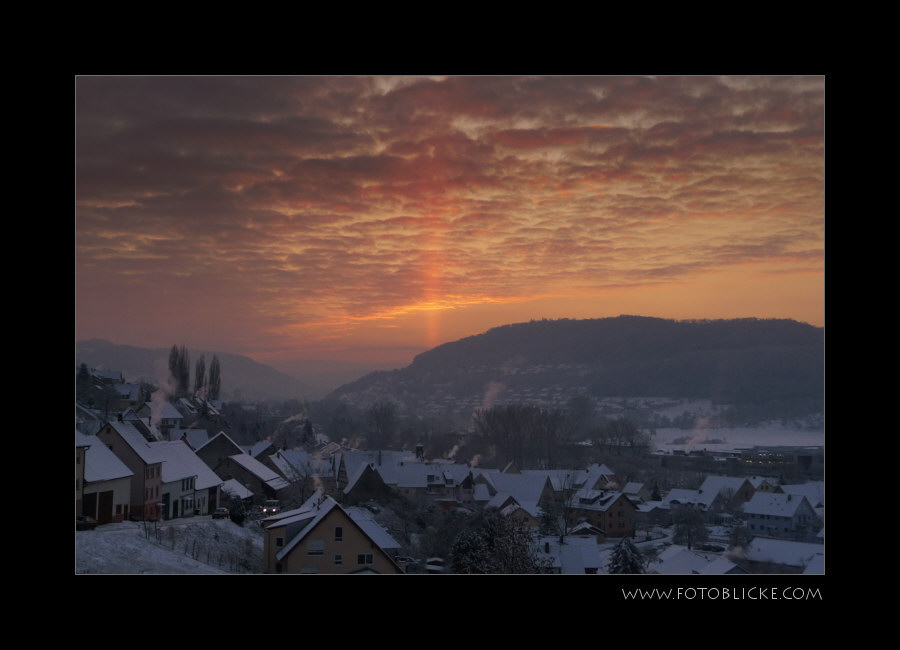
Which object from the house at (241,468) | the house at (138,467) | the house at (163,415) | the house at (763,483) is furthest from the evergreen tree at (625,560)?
the house at (163,415)

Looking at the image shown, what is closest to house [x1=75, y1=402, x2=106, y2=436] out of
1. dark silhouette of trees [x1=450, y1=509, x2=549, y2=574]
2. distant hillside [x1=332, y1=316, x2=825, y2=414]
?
distant hillside [x1=332, y1=316, x2=825, y2=414]

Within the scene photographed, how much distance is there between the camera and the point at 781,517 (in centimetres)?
624

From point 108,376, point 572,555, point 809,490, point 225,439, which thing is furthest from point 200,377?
point 809,490

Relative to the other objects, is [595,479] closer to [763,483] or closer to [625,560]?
[625,560]

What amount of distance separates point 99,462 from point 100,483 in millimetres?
220

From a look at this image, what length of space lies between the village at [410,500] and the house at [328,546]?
0.01 meters

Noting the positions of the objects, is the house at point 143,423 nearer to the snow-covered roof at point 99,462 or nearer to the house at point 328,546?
the snow-covered roof at point 99,462

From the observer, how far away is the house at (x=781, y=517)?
5805 millimetres

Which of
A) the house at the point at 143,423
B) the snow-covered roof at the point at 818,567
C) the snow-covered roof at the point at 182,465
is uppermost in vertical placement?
the house at the point at 143,423

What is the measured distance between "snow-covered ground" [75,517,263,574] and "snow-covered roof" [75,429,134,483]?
0.49 m

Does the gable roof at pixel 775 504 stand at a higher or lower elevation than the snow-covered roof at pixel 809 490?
lower
